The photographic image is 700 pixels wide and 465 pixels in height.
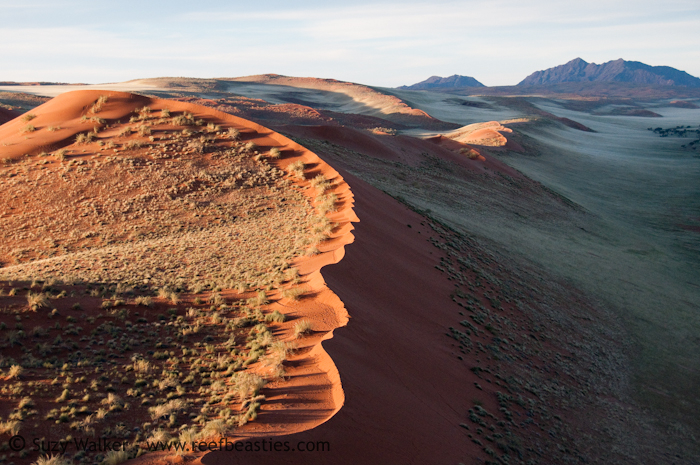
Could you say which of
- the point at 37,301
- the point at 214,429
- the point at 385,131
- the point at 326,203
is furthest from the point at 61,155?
the point at 385,131

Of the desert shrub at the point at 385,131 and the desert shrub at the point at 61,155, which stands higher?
the desert shrub at the point at 385,131

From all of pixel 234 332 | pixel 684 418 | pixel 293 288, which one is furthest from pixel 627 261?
pixel 234 332

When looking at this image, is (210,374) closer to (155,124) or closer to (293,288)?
(293,288)

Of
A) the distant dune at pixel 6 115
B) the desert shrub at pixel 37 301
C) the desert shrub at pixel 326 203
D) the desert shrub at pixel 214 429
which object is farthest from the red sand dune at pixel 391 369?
the distant dune at pixel 6 115

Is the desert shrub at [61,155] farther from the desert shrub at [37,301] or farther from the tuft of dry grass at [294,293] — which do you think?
the tuft of dry grass at [294,293]

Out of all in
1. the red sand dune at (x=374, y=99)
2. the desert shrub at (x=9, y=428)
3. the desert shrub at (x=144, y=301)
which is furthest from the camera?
the red sand dune at (x=374, y=99)

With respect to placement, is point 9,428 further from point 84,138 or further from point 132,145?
point 84,138

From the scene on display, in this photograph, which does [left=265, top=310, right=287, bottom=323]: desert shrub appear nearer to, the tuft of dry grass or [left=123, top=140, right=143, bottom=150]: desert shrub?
the tuft of dry grass

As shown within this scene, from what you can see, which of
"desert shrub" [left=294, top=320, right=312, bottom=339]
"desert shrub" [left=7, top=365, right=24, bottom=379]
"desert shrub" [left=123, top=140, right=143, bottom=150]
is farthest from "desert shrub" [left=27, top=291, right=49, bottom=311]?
"desert shrub" [left=123, top=140, right=143, bottom=150]
